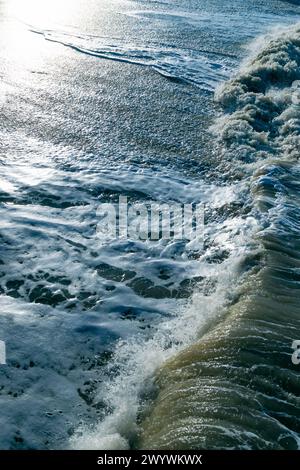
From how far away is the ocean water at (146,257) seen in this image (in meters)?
3.57

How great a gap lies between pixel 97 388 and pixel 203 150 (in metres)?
4.42

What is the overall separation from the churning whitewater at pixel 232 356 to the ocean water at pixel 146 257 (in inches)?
0.5

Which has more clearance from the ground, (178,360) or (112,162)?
(112,162)

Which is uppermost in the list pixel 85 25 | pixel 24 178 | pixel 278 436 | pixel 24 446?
pixel 85 25

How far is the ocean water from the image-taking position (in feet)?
11.7

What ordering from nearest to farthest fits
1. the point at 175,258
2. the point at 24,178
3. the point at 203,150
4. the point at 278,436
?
the point at 278,436 → the point at 175,258 → the point at 24,178 → the point at 203,150

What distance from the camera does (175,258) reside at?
5277 mm

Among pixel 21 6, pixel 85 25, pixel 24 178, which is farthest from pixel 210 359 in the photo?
pixel 21 6

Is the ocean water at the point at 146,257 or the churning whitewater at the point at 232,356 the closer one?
the churning whitewater at the point at 232,356

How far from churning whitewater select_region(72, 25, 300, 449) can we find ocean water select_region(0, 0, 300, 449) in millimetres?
14

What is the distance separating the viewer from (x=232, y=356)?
386cm

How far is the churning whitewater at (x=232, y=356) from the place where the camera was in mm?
3379

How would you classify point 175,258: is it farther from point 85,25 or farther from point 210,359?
point 85,25

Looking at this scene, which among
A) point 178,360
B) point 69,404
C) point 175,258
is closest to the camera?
point 69,404
